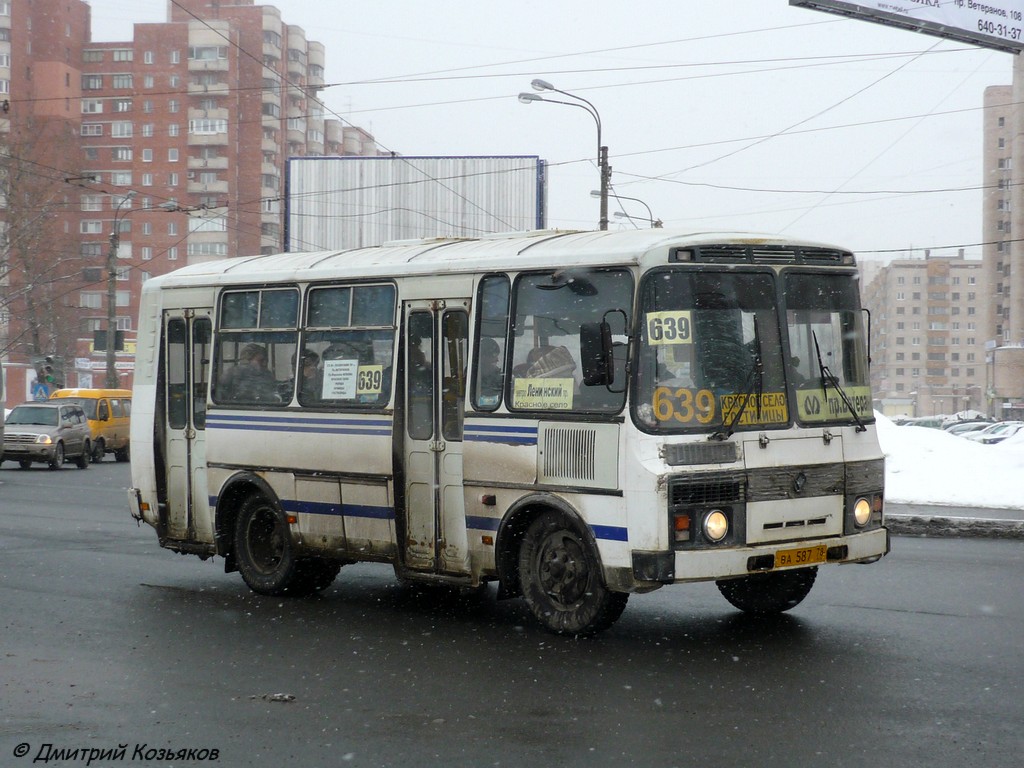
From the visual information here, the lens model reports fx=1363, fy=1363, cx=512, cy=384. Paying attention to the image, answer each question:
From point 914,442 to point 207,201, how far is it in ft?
274

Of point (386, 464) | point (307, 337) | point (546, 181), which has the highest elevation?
point (546, 181)

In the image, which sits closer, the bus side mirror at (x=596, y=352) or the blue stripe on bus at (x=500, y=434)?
the bus side mirror at (x=596, y=352)

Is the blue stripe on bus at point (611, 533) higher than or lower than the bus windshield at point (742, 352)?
lower

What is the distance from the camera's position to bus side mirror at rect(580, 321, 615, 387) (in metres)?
8.18

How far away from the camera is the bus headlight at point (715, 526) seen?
813 centimetres

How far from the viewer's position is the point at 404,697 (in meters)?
7.12

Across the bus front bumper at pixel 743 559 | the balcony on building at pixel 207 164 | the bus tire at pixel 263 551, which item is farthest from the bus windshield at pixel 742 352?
the balcony on building at pixel 207 164

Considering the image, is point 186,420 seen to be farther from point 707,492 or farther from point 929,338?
point 929,338

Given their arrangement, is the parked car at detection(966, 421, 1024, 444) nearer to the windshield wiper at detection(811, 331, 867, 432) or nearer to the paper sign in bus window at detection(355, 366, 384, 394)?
the windshield wiper at detection(811, 331, 867, 432)

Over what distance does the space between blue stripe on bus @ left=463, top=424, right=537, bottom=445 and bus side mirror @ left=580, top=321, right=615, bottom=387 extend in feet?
2.73

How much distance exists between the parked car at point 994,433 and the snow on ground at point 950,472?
111 feet

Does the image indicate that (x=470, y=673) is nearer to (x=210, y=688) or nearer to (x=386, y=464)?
(x=210, y=688)

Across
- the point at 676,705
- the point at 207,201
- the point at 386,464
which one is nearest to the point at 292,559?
the point at 386,464

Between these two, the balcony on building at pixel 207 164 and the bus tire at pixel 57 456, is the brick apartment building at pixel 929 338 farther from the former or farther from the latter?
the bus tire at pixel 57 456
